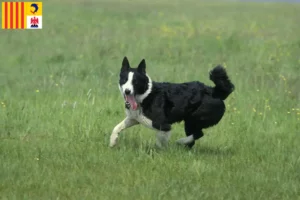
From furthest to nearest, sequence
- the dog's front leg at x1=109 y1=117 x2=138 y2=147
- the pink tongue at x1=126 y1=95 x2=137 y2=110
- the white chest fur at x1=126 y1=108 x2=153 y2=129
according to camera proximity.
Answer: the dog's front leg at x1=109 y1=117 x2=138 y2=147, the white chest fur at x1=126 y1=108 x2=153 y2=129, the pink tongue at x1=126 y1=95 x2=137 y2=110

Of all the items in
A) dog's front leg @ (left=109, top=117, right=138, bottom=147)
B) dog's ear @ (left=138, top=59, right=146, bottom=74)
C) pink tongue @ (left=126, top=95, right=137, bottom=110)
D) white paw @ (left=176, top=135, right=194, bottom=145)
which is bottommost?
white paw @ (left=176, top=135, right=194, bottom=145)

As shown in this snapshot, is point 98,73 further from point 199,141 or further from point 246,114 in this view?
point 199,141

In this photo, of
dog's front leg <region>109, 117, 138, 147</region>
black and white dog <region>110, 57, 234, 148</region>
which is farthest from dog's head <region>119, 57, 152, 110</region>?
dog's front leg <region>109, 117, 138, 147</region>

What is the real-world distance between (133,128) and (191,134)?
1.23 metres

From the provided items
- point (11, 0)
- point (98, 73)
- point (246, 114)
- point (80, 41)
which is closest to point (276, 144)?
point (246, 114)

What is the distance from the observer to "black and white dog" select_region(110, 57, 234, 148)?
7043 millimetres

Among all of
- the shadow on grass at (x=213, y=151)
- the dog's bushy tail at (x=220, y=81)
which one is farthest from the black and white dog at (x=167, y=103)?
the shadow on grass at (x=213, y=151)

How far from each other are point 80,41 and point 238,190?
12637 millimetres

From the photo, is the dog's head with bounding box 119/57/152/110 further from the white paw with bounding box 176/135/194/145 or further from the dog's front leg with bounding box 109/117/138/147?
the white paw with bounding box 176/135/194/145

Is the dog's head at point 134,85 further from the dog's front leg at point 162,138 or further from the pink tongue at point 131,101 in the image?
the dog's front leg at point 162,138

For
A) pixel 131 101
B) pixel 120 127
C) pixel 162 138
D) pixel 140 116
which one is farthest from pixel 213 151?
pixel 131 101

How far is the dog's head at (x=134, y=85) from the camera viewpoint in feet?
22.5

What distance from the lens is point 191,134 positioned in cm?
766

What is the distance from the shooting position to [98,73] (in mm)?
13188
